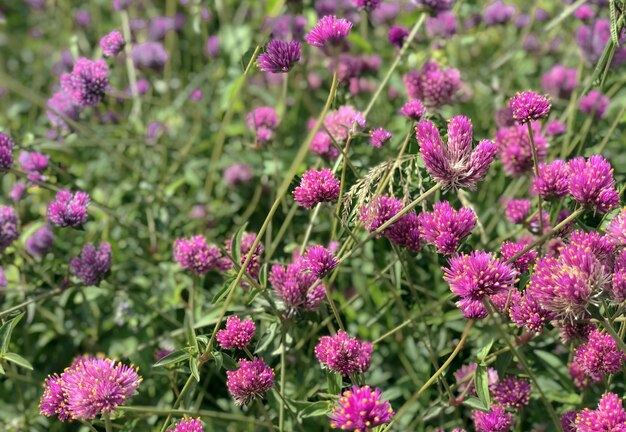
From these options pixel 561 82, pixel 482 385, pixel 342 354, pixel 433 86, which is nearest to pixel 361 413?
pixel 342 354

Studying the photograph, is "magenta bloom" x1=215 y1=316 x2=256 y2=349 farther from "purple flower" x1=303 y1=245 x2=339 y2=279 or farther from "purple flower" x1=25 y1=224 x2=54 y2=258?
"purple flower" x1=25 y1=224 x2=54 y2=258

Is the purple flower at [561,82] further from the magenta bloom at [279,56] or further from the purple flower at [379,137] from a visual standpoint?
the magenta bloom at [279,56]

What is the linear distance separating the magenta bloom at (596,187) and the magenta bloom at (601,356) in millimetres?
241

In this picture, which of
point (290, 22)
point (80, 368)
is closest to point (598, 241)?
point (80, 368)

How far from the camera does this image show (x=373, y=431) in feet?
3.63

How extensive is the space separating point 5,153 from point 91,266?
35 centimetres

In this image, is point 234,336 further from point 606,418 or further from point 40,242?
point 40,242

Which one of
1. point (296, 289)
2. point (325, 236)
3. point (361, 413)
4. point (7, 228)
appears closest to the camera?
point (361, 413)

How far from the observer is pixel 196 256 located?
1.48 meters

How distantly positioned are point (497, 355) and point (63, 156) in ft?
5.11

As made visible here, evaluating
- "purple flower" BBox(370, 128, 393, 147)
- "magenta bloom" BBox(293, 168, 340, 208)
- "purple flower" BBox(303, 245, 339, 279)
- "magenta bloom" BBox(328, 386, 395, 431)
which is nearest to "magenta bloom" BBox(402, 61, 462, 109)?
"purple flower" BBox(370, 128, 393, 147)

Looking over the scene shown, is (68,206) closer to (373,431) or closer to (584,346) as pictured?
(373,431)

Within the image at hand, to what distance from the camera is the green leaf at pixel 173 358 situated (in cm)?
113

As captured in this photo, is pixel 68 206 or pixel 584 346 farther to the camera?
pixel 68 206
